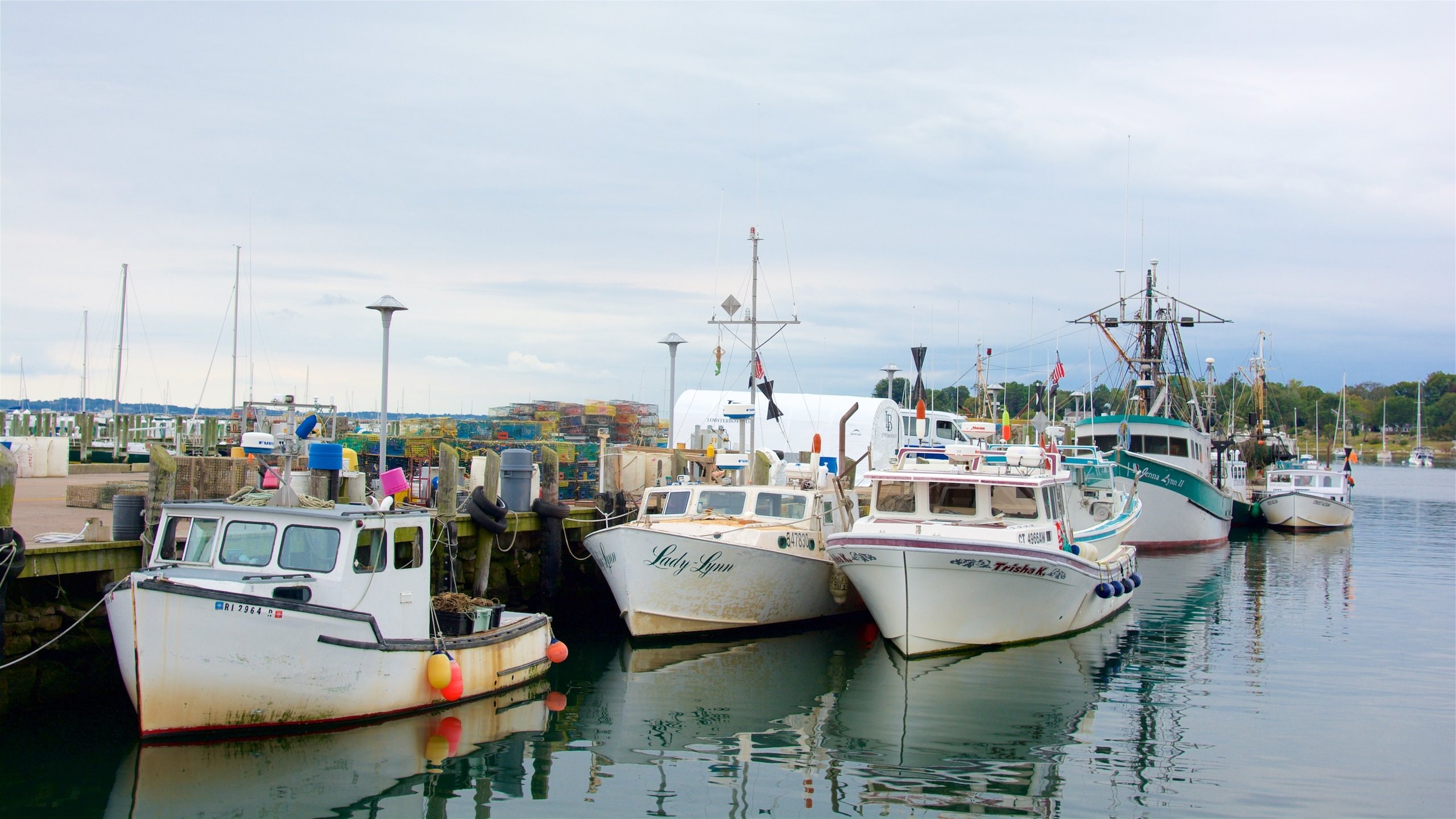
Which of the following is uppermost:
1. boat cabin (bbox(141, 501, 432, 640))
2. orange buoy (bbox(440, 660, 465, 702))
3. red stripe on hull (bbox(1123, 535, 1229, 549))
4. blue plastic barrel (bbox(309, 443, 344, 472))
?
blue plastic barrel (bbox(309, 443, 344, 472))

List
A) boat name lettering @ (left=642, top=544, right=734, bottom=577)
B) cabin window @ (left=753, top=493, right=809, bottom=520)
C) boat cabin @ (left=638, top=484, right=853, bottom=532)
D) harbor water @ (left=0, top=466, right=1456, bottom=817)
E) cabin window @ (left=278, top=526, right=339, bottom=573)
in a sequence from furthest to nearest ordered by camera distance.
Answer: cabin window @ (left=753, top=493, right=809, bottom=520)
boat cabin @ (left=638, top=484, right=853, bottom=532)
boat name lettering @ (left=642, top=544, right=734, bottom=577)
cabin window @ (left=278, top=526, right=339, bottom=573)
harbor water @ (left=0, top=466, right=1456, bottom=817)

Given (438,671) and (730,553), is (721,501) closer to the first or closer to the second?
(730,553)

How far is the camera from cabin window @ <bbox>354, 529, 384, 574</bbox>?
1235 centimetres

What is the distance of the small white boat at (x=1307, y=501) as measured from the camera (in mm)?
44156

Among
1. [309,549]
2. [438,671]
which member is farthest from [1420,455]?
[309,549]

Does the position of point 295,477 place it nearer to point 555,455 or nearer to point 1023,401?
point 555,455

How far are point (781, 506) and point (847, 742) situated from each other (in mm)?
7472

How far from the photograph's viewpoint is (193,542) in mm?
12430

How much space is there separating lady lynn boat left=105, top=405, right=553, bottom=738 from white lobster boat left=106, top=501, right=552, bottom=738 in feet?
0.04

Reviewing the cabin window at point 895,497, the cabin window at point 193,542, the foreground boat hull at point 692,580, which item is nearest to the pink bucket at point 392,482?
the cabin window at point 193,542

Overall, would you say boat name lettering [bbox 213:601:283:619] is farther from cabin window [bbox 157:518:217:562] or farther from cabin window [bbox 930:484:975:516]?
cabin window [bbox 930:484:975:516]

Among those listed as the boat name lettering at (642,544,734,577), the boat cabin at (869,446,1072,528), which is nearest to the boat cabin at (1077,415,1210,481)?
the boat cabin at (869,446,1072,528)

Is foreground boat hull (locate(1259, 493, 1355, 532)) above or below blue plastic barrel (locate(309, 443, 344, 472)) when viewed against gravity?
below

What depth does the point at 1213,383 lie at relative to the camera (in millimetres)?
53969
